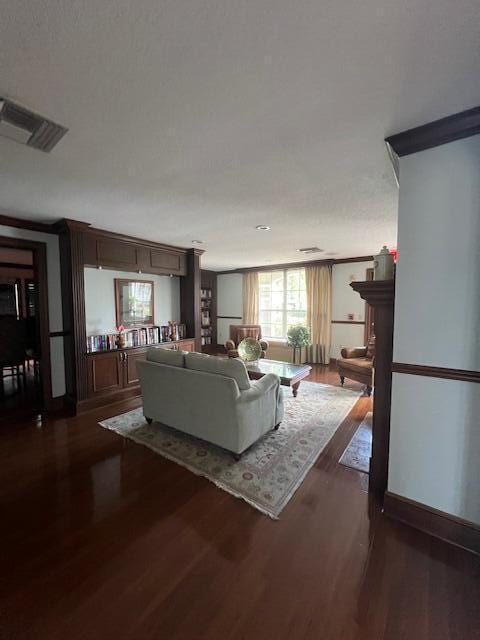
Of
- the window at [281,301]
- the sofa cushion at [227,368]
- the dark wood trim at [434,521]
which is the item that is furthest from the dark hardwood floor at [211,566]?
the window at [281,301]

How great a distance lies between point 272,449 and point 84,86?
2.80 meters

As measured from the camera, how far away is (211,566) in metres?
1.44

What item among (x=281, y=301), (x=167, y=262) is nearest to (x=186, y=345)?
(x=167, y=262)

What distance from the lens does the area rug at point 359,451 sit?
235 cm

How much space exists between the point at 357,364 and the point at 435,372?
2713 millimetres

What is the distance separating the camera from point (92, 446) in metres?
2.65

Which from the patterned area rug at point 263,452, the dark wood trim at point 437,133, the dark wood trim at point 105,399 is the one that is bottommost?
the patterned area rug at point 263,452

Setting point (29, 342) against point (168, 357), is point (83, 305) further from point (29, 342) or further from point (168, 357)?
point (168, 357)

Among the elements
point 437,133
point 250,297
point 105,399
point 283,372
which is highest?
point 437,133

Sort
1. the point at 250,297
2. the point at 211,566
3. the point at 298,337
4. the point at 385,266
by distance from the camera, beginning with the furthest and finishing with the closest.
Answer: the point at 250,297 → the point at 298,337 → the point at 385,266 → the point at 211,566

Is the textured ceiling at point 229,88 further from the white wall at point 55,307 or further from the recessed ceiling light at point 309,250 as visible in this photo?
the recessed ceiling light at point 309,250

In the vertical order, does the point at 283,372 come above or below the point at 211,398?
below

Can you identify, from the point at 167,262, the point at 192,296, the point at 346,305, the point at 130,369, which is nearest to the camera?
the point at 130,369

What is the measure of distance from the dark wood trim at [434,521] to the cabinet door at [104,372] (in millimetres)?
3399
